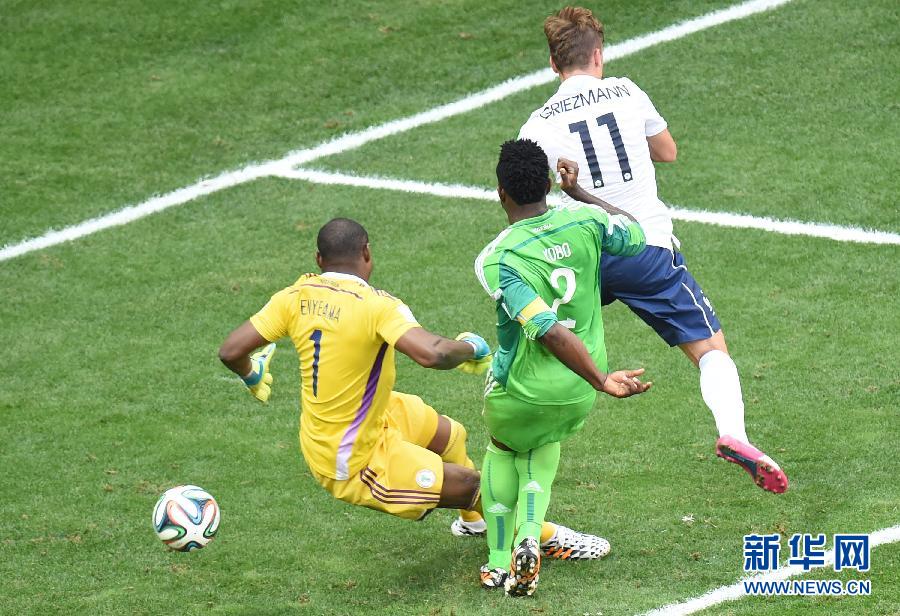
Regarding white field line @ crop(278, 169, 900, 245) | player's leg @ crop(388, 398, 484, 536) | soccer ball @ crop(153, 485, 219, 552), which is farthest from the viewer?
white field line @ crop(278, 169, 900, 245)

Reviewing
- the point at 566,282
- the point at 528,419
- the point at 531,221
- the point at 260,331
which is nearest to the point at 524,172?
the point at 531,221

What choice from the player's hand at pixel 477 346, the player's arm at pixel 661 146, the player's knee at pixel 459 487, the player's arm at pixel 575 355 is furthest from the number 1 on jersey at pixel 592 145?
the player's knee at pixel 459 487

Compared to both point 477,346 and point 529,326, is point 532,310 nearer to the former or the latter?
point 529,326

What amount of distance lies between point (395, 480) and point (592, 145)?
2095mm

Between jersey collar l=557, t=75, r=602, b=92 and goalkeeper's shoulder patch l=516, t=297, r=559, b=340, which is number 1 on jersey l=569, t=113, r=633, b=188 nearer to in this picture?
jersey collar l=557, t=75, r=602, b=92

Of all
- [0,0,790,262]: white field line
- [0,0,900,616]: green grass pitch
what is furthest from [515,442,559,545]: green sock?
[0,0,790,262]: white field line

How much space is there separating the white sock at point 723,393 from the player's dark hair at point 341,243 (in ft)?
6.55

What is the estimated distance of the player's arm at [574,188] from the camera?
7309mm

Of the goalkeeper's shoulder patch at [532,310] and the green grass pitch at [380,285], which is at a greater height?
the goalkeeper's shoulder patch at [532,310]

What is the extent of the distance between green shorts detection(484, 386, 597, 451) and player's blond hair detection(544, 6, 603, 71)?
6.31ft

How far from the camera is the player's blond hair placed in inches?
307

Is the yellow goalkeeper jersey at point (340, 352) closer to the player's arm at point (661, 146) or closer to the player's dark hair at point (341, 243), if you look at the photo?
the player's dark hair at point (341, 243)

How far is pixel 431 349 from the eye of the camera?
664 centimetres

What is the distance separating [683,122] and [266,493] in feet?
21.2
